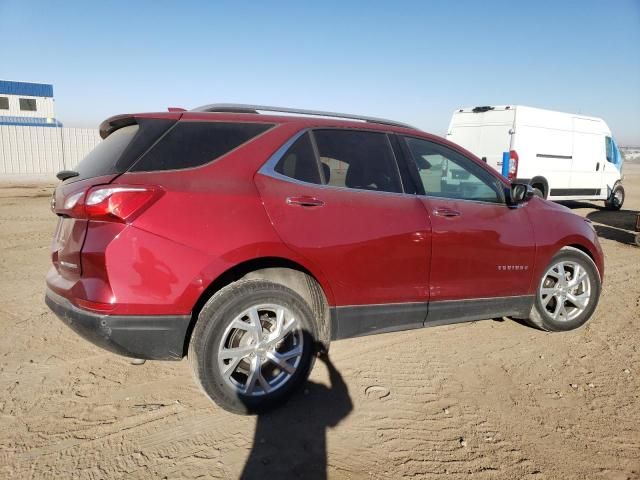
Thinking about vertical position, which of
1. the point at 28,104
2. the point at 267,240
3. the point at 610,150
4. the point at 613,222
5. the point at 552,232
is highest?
the point at 28,104

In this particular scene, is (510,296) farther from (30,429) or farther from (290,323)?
(30,429)

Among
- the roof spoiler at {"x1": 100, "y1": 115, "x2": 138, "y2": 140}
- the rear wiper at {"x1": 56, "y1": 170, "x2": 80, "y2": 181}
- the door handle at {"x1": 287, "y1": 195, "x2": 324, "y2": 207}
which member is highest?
the roof spoiler at {"x1": 100, "y1": 115, "x2": 138, "y2": 140}

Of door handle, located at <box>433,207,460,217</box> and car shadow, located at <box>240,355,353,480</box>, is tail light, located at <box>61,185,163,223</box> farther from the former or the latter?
door handle, located at <box>433,207,460,217</box>

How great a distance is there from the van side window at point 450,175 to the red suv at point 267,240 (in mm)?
12

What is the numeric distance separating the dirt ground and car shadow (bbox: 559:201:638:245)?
6.06 meters

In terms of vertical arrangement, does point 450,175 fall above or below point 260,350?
above

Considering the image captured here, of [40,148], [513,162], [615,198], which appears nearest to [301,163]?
[513,162]

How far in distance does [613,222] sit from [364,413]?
37.6 ft

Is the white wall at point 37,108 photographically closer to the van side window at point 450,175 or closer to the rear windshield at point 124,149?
the rear windshield at point 124,149

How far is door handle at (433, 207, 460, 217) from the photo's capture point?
3.40 m

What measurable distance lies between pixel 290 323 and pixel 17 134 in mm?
20637

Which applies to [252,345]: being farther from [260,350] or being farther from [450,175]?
[450,175]

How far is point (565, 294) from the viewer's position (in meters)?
4.19

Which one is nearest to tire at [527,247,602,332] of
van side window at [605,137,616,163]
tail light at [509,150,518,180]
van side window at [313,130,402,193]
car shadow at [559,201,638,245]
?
van side window at [313,130,402,193]
